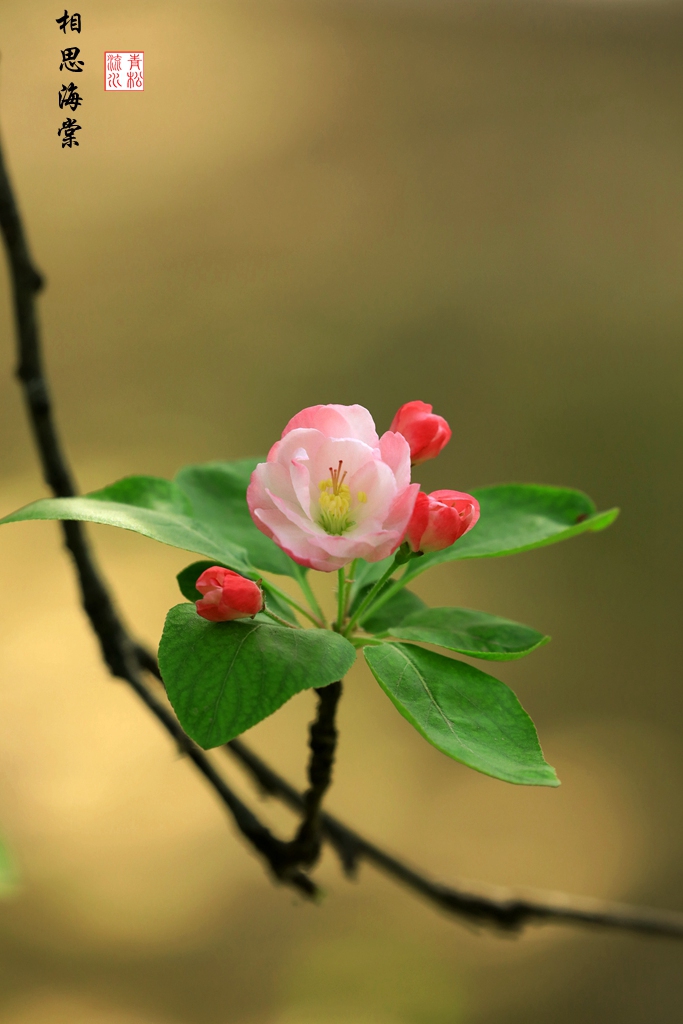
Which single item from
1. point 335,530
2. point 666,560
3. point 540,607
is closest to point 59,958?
point 540,607

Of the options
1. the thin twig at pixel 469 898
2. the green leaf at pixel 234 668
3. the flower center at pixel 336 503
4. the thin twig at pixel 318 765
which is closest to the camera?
the green leaf at pixel 234 668

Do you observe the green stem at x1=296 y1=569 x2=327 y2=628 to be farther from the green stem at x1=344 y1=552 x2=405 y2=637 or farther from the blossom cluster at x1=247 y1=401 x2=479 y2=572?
the blossom cluster at x1=247 y1=401 x2=479 y2=572

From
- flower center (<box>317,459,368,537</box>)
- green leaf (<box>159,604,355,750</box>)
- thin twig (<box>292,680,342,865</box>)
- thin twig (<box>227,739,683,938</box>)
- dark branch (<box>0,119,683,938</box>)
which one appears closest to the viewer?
green leaf (<box>159,604,355,750</box>)

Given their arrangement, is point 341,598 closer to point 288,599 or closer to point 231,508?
point 288,599

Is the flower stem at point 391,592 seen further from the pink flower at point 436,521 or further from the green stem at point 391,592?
the pink flower at point 436,521

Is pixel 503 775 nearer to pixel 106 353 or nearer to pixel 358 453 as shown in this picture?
pixel 358 453

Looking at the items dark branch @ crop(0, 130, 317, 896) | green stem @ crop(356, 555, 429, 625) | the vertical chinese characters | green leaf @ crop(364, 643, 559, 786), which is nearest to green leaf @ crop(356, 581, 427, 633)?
green stem @ crop(356, 555, 429, 625)

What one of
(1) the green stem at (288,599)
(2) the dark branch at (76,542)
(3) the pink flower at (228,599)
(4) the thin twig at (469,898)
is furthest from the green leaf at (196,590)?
(4) the thin twig at (469,898)
